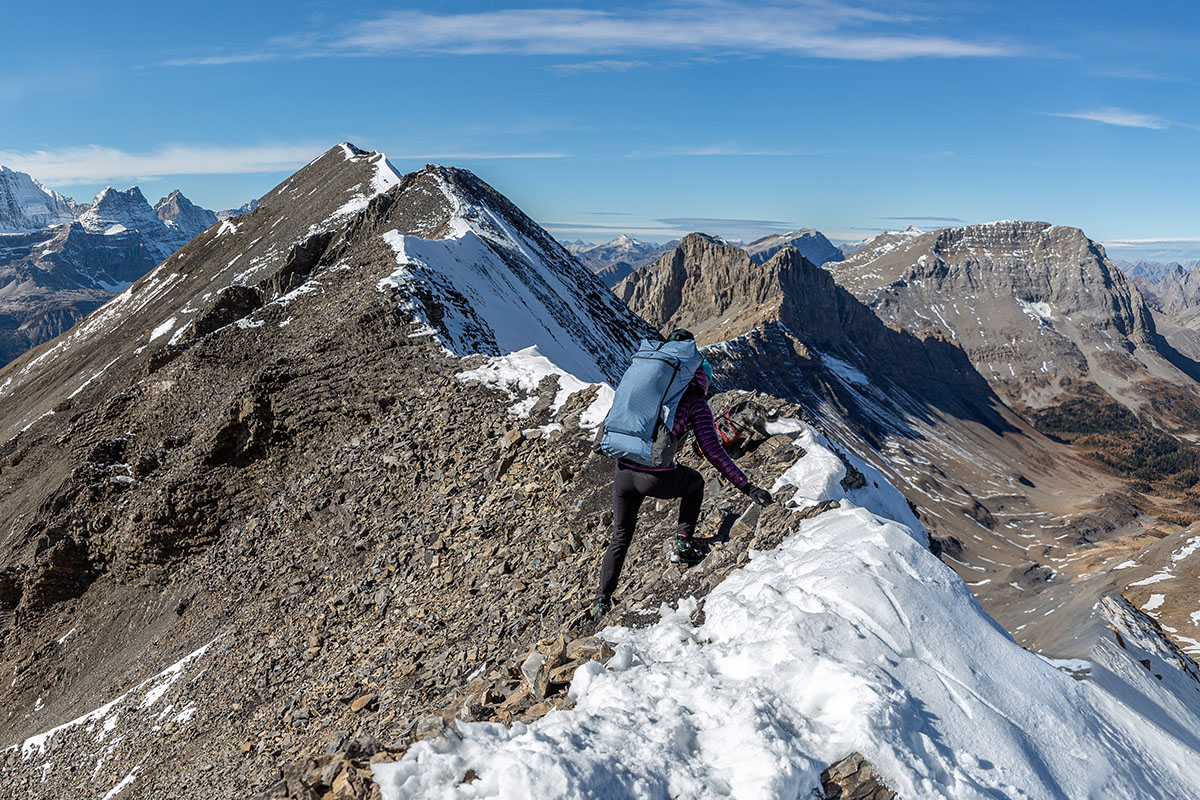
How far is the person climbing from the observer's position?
375 inches

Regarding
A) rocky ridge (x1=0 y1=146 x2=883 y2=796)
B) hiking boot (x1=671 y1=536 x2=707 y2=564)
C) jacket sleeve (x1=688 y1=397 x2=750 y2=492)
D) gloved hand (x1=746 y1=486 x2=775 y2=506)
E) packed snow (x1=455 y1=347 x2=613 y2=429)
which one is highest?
jacket sleeve (x1=688 y1=397 x2=750 y2=492)

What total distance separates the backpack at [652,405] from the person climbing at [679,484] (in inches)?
5.5

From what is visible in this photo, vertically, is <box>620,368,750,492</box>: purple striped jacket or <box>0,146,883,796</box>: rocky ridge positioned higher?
<box>620,368,750,492</box>: purple striped jacket

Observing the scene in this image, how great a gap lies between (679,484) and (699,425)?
3.01ft

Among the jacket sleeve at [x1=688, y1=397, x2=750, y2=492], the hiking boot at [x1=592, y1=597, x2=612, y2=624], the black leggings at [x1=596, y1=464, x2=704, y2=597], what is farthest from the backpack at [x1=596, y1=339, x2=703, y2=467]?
the hiking boot at [x1=592, y1=597, x2=612, y2=624]

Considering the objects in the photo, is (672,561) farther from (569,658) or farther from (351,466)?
(351,466)

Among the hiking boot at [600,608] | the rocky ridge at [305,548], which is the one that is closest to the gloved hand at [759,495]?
the rocky ridge at [305,548]

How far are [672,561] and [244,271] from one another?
5987 centimetres

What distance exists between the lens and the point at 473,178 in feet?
228

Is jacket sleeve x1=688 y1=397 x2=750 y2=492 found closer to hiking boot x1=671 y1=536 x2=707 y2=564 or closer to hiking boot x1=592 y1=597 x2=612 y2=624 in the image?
hiking boot x1=671 y1=536 x2=707 y2=564

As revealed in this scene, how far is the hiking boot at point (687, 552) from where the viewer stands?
10102 mm

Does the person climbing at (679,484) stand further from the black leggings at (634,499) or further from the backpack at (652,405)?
the backpack at (652,405)

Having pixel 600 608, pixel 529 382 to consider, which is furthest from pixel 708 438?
pixel 529 382

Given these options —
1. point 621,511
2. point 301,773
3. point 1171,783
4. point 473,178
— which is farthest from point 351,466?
point 473,178
